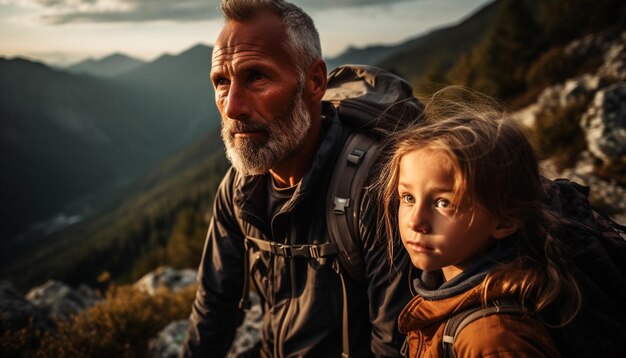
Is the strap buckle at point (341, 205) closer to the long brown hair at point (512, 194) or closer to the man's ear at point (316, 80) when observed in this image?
the long brown hair at point (512, 194)

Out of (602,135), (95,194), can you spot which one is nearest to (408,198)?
(602,135)

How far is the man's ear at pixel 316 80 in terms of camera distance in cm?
219

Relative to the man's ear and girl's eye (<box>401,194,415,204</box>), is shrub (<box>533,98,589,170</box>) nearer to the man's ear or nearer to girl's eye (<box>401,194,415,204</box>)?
the man's ear

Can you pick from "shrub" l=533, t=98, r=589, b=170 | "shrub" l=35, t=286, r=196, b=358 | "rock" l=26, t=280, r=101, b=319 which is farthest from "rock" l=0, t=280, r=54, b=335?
"shrub" l=533, t=98, r=589, b=170

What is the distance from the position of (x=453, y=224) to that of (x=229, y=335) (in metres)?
2.15

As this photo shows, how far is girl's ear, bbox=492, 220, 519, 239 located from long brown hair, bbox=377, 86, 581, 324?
0.8 inches

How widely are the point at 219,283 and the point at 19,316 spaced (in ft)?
13.4

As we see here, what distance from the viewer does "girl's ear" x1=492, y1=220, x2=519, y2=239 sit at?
1260 millimetres

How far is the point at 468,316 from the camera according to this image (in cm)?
118

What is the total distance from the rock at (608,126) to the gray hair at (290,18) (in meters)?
6.28

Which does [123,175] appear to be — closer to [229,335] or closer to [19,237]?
[19,237]

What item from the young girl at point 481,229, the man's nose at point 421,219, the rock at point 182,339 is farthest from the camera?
the rock at point 182,339

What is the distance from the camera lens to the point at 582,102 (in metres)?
8.19

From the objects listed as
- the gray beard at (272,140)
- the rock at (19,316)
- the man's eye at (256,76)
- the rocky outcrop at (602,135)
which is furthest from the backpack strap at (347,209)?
the rock at (19,316)
